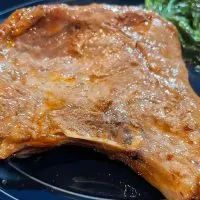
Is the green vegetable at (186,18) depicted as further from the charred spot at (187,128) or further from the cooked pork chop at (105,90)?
the charred spot at (187,128)

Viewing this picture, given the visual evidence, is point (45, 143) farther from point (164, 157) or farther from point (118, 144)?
point (164, 157)

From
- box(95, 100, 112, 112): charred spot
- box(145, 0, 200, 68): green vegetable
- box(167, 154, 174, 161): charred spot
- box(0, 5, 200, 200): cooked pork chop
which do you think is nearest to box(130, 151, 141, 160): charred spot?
box(0, 5, 200, 200): cooked pork chop

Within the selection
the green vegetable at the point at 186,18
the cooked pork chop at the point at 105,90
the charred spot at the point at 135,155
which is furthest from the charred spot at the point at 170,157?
the green vegetable at the point at 186,18

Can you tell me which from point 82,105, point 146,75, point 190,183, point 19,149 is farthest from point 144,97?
point 19,149

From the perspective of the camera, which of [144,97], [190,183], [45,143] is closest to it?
[190,183]

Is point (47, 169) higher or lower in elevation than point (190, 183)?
lower

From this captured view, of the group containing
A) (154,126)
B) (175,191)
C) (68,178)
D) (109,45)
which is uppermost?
(109,45)
